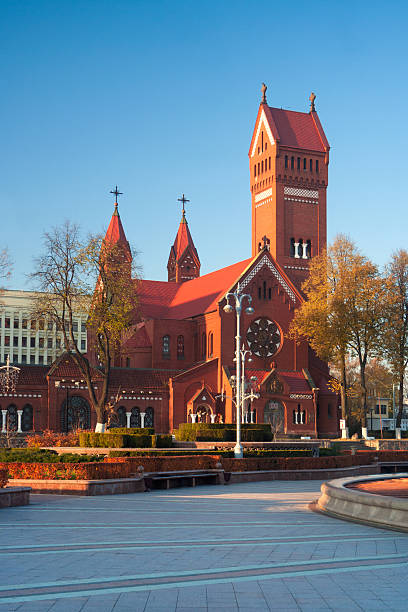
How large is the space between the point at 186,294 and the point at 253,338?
46.7 ft

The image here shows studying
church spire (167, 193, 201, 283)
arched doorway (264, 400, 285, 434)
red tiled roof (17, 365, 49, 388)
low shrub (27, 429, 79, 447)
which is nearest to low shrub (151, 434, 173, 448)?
low shrub (27, 429, 79, 447)

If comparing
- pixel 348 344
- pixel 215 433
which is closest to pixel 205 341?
pixel 348 344

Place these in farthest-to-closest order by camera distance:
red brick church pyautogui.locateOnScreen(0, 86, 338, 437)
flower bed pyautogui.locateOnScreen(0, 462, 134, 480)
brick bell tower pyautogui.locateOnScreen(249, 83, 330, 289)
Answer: brick bell tower pyautogui.locateOnScreen(249, 83, 330, 289) < red brick church pyautogui.locateOnScreen(0, 86, 338, 437) < flower bed pyautogui.locateOnScreen(0, 462, 134, 480)

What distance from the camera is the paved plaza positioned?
789cm

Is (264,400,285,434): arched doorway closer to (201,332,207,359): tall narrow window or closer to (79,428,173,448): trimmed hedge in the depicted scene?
(201,332,207,359): tall narrow window

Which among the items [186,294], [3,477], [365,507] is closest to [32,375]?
[186,294]

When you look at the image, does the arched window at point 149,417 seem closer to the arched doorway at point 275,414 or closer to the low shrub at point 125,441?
the arched doorway at point 275,414

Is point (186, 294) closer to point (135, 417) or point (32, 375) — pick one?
point (135, 417)

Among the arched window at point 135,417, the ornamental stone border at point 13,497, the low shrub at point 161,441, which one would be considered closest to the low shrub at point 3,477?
the ornamental stone border at point 13,497

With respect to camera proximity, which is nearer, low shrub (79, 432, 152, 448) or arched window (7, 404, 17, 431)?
low shrub (79, 432, 152, 448)

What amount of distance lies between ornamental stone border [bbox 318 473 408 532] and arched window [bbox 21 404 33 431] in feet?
136

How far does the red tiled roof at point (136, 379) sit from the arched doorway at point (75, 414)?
3.09m

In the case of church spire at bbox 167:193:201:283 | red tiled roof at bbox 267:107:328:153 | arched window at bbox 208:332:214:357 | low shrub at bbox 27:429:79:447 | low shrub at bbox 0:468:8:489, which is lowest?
low shrub at bbox 27:429:79:447

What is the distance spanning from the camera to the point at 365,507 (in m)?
14.5
